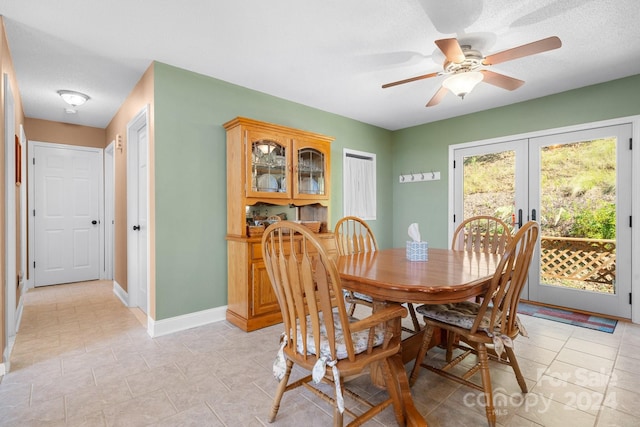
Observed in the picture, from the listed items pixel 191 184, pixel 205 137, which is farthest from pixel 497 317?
A: pixel 205 137

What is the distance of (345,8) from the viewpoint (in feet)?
6.82

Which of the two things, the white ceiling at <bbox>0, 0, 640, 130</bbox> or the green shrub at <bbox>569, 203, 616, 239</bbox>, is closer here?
the white ceiling at <bbox>0, 0, 640, 130</bbox>

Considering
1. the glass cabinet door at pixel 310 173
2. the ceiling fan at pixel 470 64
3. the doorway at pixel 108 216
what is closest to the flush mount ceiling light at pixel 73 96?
the doorway at pixel 108 216

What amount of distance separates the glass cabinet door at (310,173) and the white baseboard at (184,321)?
1459 mm

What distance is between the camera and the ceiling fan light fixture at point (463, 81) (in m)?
2.29

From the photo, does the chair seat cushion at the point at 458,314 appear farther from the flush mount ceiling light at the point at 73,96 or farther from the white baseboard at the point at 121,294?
the flush mount ceiling light at the point at 73,96

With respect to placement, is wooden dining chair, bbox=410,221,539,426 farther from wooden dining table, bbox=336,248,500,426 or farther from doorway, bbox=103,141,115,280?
doorway, bbox=103,141,115,280

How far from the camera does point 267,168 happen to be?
126 inches

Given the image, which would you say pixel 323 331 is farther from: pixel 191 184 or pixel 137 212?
pixel 137 212

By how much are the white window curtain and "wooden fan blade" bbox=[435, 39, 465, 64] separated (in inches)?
96.3

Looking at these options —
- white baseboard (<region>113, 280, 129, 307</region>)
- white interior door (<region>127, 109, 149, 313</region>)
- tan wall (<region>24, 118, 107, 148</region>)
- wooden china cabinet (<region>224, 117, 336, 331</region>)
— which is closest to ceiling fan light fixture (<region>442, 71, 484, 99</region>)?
wooden china cabinet (<region>224, 117, 336, 331</region>)

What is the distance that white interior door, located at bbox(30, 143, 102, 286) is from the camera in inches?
179

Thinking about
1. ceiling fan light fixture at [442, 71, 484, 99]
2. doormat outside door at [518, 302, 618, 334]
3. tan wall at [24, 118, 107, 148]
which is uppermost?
tan wall at [24, 118, 107, 148]

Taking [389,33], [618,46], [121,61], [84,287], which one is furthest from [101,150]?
[618,46]
